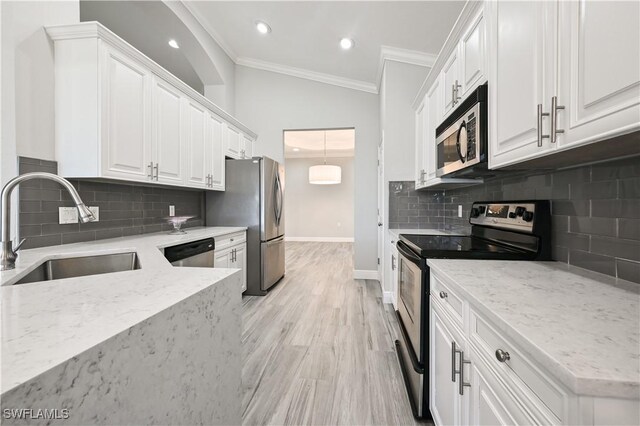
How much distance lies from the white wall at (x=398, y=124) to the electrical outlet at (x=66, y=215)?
2830mm

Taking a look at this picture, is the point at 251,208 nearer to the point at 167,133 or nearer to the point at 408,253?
the point at 167,133

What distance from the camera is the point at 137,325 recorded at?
1.78 ft

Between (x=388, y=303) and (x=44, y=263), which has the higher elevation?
(x=44, y=263)

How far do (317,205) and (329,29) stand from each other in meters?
Answer: 5.76

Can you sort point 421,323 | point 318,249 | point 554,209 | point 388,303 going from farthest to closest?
1. point 318,249
2. point 388,303
3. point 421,323
4. point 554,209

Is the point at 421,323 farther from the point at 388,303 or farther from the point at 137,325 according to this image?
the point at 388,303

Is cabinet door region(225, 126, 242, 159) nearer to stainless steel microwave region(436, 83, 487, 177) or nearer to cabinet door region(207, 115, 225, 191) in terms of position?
cabinet door region(207, 115, 225, 191)

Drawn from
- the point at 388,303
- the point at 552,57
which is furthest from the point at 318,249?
the point at 552,57

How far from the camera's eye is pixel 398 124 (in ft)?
10.7

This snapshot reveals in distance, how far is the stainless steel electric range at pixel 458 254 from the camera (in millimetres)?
1333

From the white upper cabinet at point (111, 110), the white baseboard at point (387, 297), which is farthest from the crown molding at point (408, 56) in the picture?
the white baseboard at point (387, 297)

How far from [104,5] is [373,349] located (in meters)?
4.33

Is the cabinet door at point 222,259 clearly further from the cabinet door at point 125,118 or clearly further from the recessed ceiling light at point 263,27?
the recessed ceiling light at point 263,27

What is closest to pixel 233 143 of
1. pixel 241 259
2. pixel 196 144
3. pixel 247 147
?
pixel 247 147
